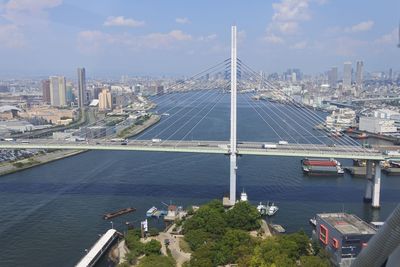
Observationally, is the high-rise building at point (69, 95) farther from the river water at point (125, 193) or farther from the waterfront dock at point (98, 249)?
the waterfront dock at point (98, 249)

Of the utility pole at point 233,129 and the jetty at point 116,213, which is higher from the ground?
the utility pole at point 233,129

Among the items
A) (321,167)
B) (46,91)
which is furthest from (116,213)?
(46,91)

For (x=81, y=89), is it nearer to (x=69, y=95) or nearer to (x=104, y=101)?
(x=69, y=95)

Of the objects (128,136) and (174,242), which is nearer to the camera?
(174,242)

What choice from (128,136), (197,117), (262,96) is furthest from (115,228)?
(262,96)

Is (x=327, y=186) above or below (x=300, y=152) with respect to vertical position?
below

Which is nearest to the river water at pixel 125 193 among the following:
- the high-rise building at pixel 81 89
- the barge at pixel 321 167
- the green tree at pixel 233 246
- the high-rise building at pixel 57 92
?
the barge at pixel 321 167

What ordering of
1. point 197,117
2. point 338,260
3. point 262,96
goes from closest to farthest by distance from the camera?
point 338,260 → point 197,117 → point 262,96

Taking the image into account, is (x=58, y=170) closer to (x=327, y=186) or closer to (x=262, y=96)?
(x=327, y=186)
